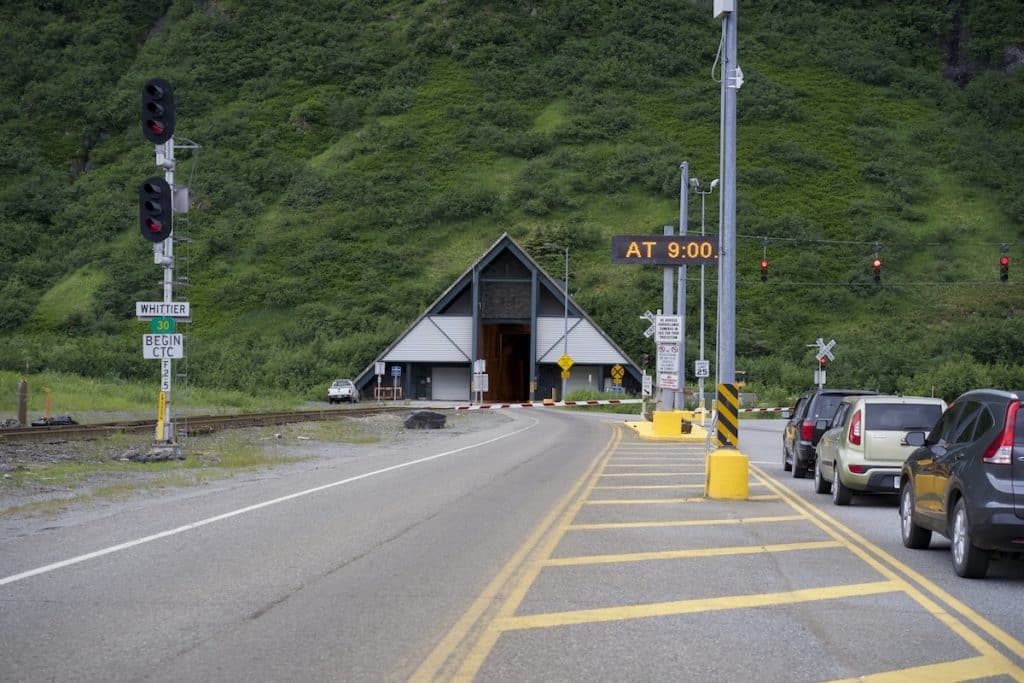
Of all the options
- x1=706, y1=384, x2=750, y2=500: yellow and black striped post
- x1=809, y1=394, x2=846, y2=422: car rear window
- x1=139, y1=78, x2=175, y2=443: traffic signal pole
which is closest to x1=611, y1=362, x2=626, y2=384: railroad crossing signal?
x1=809, y1=394, x2=846, y2=422: car rear window

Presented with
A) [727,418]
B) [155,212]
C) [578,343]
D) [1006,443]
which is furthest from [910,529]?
[578,343]

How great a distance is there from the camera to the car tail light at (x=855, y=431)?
1834cm

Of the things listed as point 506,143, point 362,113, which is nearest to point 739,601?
point 506,143

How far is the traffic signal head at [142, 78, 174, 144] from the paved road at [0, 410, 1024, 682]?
9.00 m

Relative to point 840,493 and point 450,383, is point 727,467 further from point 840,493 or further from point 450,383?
point 450,383

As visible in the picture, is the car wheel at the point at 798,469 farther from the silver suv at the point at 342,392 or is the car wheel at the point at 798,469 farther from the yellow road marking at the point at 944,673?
the silver suv at the point at 342,392

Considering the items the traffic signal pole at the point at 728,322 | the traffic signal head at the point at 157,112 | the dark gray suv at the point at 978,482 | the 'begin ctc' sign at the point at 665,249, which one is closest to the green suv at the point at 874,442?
the traffic signal pole at the point at 728,322

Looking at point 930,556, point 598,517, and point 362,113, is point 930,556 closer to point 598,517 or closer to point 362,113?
point 598,517

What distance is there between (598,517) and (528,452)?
14375mm

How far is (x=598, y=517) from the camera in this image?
1576cm

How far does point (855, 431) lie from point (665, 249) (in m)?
17.3

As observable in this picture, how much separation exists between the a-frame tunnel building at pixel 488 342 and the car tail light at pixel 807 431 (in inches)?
2055

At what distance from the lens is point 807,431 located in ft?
77.7

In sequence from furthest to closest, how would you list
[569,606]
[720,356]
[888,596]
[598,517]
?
[720,356], [598,517], [888,596], [569,606]
